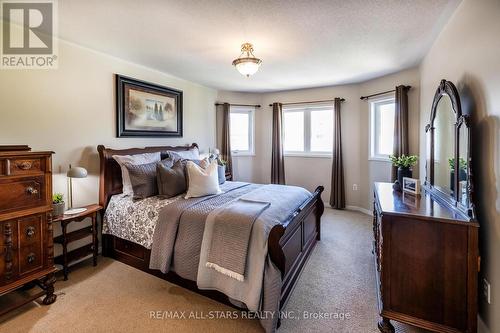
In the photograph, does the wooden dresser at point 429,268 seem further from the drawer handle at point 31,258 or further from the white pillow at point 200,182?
the drawer handle at point 31,258

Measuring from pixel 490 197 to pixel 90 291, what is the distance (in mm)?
3299

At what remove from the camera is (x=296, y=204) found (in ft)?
8.59

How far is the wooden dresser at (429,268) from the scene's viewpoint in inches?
59.4

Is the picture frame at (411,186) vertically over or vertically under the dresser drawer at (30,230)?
over

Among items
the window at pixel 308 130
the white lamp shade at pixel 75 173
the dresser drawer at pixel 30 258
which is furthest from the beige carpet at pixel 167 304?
the window at pixel 308 130

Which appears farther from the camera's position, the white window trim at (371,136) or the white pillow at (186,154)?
the white window trim at (371,136)

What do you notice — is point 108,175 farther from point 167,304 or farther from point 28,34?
point 167,304

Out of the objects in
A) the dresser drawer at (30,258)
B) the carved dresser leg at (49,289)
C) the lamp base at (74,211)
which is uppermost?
the lamp base at (74,211)

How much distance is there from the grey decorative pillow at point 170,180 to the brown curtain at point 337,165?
321 centimetres

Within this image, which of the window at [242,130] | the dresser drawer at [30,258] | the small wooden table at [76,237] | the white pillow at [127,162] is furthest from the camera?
the window at [242,130]

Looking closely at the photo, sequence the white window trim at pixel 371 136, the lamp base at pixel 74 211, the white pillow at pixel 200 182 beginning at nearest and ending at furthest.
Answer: the lamp base at pixel 74 211, the white pillow at pixel 200 182, the white window trim at pixel 371 136

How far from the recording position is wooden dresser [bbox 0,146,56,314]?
181cm

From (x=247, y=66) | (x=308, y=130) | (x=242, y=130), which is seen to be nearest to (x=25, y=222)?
(x=247, y=66)

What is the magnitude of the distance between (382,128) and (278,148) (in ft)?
6.76
